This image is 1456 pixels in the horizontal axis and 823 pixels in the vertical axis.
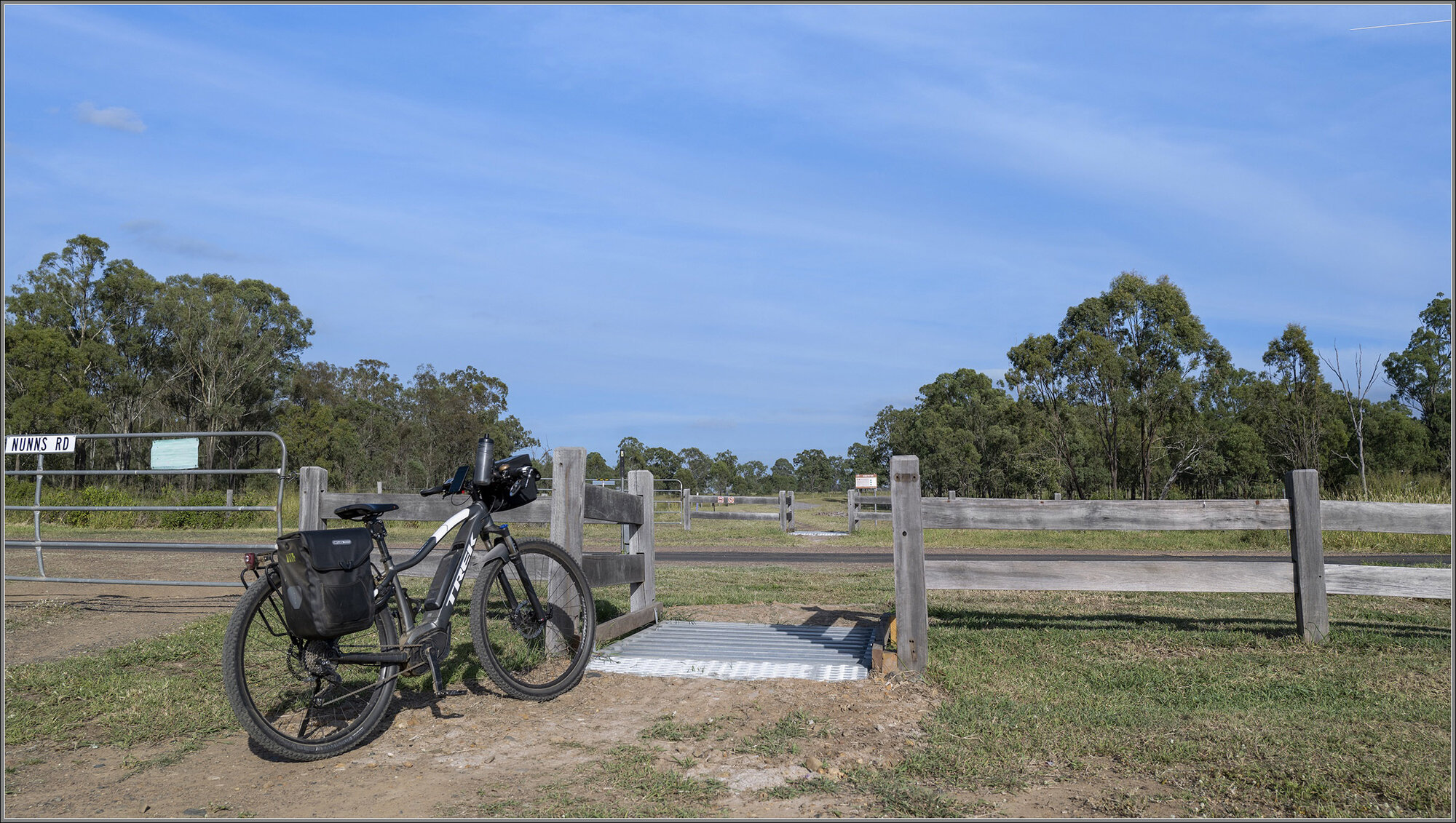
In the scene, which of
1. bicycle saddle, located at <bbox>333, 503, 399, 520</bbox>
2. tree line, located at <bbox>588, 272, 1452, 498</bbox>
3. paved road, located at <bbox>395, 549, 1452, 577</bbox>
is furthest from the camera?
tree line, located at <bbox>588, 272, 1452, 498</bbox>

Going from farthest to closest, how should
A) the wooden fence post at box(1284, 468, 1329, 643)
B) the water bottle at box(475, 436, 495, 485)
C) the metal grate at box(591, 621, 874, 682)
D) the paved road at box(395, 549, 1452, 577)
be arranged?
1. the paved road at box(395, 549, 1452, 577)
2. the wooden fence post at box(1284, 468, 1329, 643)
3. the metal grate at box(591, 621, 874, 682)
4. the water bottle at box(475, 436, 495, 485)

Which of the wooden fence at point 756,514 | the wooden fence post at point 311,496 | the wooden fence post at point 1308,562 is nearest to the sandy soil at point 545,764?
the wooden fence post at point 311,496

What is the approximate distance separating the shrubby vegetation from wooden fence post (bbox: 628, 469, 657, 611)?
2575 cm

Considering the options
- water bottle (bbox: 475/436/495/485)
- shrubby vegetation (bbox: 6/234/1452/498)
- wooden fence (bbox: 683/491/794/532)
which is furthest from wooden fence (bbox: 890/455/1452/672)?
shrubby vegetation (bbox: 6/234/1452/498)

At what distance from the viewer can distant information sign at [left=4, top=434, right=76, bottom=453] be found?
29.8ft

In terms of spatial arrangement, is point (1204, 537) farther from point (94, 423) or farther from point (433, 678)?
point (94, 423)

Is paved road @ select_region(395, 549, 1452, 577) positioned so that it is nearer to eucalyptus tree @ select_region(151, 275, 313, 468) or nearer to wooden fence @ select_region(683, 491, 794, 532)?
wooden fence @ select_region(683, 491, 794, 532)

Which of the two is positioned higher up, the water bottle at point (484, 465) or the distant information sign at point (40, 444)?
the distant information sign at point (40, 444)

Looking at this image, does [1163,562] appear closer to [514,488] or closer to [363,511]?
[514,488]

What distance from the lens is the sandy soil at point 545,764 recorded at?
3.42 metres

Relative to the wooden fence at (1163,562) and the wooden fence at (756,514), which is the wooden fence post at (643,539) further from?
the wooden fence at (756,514)

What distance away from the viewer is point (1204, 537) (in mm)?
19000

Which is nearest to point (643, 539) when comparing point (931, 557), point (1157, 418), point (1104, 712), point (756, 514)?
point (1104, 712)

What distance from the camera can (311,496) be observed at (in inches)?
269
